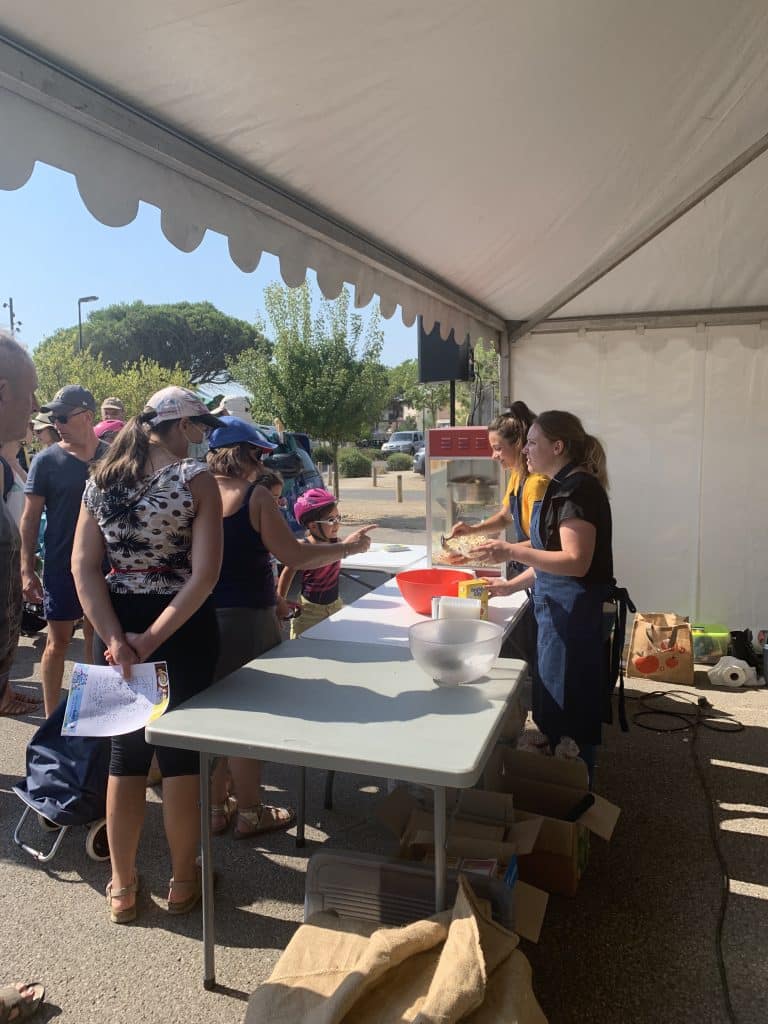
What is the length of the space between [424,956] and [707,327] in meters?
4.74

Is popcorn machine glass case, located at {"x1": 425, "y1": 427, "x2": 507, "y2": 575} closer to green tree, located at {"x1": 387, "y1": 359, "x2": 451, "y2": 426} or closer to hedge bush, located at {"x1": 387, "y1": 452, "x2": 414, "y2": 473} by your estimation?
green tree, located at {"x1": 387, "y1": 359, "x2": 451, "y2": 426}

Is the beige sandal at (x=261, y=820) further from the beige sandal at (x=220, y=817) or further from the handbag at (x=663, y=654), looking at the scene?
the handbag at (x=663, y=654)

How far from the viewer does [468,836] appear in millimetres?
2066

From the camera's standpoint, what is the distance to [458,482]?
3992 millimetres

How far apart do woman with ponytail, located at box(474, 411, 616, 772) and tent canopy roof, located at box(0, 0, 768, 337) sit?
3.35 feet

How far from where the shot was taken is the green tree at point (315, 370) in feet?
49.7

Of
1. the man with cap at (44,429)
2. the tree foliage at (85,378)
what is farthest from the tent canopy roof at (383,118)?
the tree foliage at (85,378)

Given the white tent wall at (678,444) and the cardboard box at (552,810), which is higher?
the white tent wall at (678,444)

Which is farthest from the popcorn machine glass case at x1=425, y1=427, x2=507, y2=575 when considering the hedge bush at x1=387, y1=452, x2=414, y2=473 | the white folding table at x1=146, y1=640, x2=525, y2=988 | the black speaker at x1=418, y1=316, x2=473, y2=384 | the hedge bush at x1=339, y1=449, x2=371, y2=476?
the hedge bush at x1=387, y1=452, x2=414, y2=473

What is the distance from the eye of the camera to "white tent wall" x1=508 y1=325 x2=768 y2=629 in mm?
5035

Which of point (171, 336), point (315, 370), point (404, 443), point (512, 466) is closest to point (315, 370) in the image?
point (315, 370)

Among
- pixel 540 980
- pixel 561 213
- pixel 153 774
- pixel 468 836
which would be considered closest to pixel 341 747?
pixel 468 836

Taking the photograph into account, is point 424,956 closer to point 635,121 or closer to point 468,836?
point 468,836

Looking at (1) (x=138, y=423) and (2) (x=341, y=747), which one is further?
(1) (x=138, y=423)
